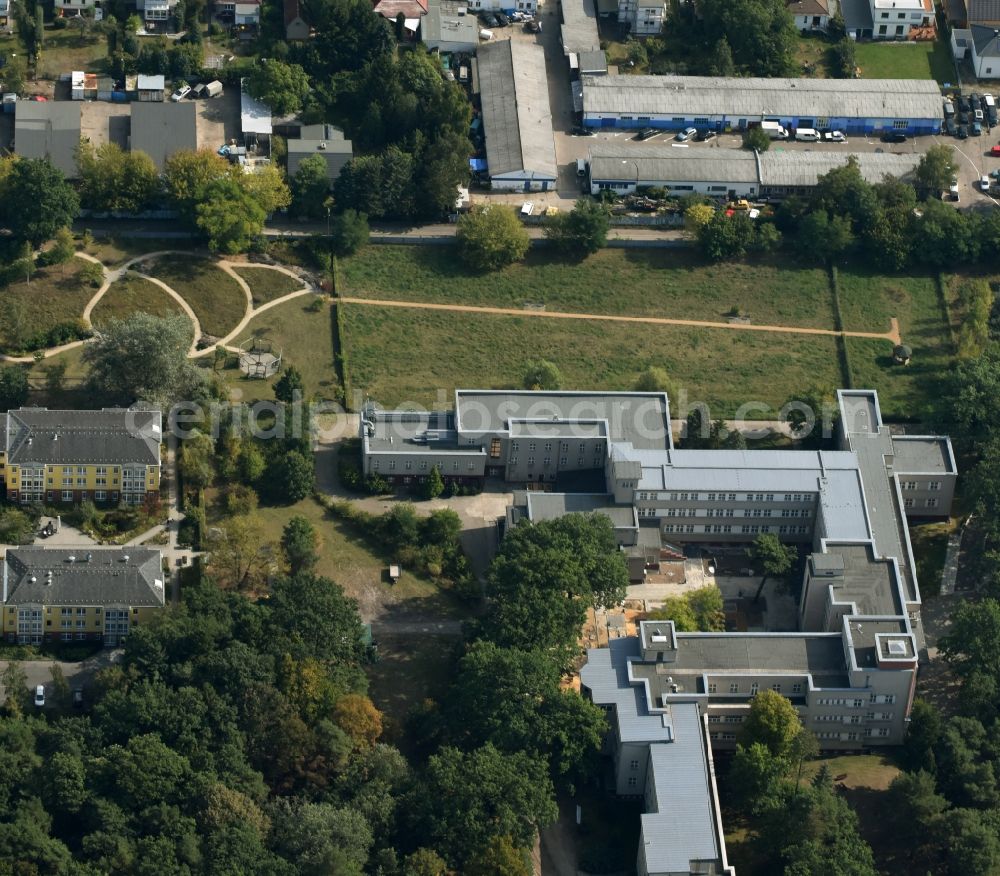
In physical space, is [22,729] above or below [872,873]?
above

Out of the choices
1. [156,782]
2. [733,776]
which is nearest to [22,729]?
[156,782]

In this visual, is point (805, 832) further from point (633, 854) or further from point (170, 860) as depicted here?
point (170, 860)

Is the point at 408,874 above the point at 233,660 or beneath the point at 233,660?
beneath

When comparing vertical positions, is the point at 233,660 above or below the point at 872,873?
above

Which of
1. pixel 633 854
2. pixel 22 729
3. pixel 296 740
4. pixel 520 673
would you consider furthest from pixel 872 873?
pixel 22 729

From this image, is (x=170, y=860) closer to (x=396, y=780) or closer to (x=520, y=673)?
(x=396, y=780)

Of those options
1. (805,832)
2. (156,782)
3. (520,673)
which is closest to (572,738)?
(520,673)

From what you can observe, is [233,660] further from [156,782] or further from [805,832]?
[805,832]
